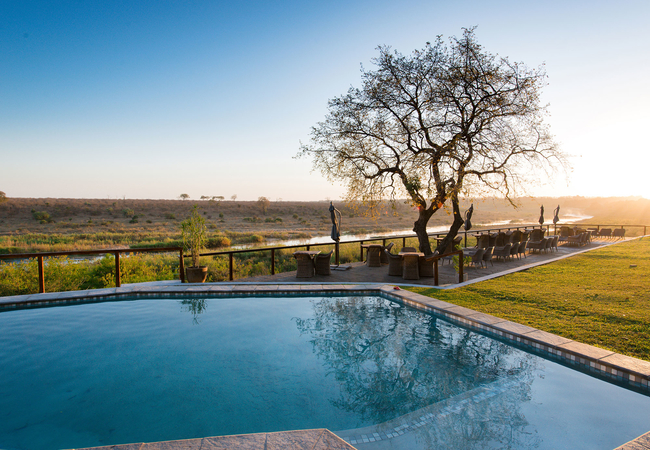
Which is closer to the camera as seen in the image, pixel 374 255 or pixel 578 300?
pixel 578 300

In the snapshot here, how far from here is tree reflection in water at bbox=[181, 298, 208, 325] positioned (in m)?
6.14

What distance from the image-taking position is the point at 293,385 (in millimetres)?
3617

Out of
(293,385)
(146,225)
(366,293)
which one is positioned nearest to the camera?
(293,385)

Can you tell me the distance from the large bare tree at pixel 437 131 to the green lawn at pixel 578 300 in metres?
3.34

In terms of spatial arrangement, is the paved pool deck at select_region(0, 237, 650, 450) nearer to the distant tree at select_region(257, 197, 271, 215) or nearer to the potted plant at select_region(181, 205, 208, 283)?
the potted plant at select_region(181, 205, 208, 283)

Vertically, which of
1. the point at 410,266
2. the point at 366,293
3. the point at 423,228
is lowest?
the point at 366,293

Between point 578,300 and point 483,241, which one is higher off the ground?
point 483,241

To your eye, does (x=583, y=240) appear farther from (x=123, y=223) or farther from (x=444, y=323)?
(x=123, y=223)

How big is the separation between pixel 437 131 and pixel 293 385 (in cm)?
961

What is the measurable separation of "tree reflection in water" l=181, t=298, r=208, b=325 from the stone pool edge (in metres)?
0.14

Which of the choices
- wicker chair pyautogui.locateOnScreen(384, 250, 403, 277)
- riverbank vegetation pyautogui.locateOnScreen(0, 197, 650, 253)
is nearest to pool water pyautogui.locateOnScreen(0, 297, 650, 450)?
wicker chair pyautogui.locateOnScreen(384, 250, 403, 277)

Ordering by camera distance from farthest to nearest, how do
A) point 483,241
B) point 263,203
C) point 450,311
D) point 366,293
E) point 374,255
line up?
point 263,203, point 483,241, point 374,255, point 366,293, point 450,311

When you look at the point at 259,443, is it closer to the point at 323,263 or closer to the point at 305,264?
the point at 305,264

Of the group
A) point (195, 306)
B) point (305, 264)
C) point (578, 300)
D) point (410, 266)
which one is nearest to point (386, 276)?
point (410, 266)
